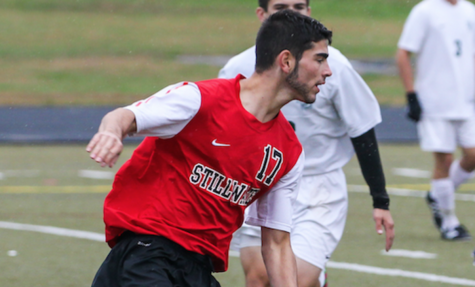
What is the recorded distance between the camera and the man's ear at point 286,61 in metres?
3.51

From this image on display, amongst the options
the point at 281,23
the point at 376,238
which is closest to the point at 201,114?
the point at 281,23

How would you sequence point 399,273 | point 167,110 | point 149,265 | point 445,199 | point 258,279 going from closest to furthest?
point 167,110 < point 149,265 < point 258,279 < point 399,273 < point 445,199

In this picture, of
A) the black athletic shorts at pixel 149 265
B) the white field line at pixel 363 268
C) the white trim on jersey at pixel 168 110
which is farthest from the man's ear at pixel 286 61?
the white field line at pixel 363 268

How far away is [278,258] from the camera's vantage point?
3725 mm

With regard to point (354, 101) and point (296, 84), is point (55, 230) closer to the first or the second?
point (354, 101)

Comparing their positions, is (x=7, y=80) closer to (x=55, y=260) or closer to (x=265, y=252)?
(x=55, y=260)

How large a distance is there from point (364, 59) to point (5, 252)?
61.1 feet

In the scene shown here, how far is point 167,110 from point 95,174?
7404 mm

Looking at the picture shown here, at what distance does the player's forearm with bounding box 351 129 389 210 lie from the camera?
4.54m

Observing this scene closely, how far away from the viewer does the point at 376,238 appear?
23.8 ft

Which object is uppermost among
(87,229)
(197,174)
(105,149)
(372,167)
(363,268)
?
(105,149)

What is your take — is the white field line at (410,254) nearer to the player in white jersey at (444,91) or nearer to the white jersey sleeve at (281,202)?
the player in white jersey at (444,91)

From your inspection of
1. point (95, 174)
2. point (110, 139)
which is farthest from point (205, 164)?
point (95, 174)

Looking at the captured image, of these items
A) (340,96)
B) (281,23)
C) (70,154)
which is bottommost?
(70,154)
